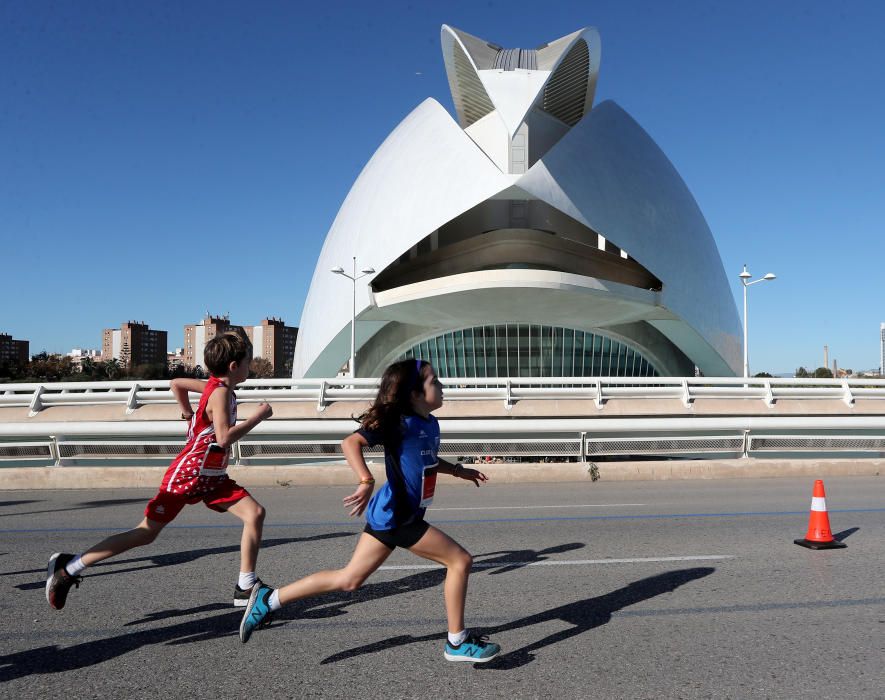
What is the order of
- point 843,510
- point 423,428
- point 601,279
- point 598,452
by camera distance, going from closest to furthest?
point 423,428, point 843,510, point 598,452, point 601,279

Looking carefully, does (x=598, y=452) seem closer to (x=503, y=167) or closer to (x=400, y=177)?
(x=503, y=167)

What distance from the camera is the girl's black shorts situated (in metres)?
3.11

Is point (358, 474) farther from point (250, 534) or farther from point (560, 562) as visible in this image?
point (560, 562)

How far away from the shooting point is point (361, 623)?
3748mm

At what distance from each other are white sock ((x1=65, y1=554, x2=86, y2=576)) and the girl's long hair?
6.10ft

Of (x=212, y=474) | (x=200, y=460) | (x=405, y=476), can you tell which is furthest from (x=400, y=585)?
(x=405, y=476)

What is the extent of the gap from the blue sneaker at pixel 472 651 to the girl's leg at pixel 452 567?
0.07 m

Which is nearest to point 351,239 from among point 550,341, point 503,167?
point 503,167

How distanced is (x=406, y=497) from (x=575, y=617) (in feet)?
4.50

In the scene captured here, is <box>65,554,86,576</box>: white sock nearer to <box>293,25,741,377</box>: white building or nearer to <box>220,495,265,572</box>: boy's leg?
<box>220,495,265,572</box>: boy's leg

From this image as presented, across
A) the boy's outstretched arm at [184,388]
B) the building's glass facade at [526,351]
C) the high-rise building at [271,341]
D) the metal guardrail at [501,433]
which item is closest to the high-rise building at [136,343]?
the high-rise building at [271,341]

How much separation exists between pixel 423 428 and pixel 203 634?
62.8 inches

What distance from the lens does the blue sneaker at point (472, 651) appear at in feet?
10.1

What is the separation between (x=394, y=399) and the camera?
124 inches
